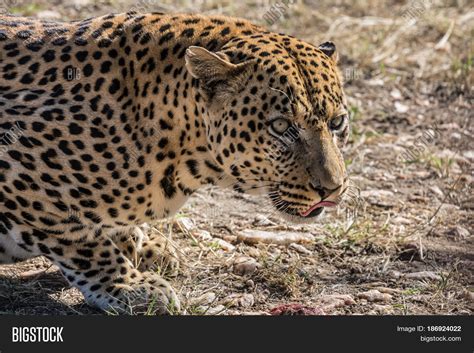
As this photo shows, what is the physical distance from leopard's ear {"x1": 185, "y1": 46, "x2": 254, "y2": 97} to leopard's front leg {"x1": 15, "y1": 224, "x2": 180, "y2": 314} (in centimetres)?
145

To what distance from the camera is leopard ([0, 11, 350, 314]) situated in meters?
6.87

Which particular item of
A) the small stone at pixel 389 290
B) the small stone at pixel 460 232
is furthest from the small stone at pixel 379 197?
the small stone at pixel 389 290

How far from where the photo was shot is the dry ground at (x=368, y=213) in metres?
7.62

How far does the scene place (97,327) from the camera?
21.8 feet

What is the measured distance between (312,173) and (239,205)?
2487mm

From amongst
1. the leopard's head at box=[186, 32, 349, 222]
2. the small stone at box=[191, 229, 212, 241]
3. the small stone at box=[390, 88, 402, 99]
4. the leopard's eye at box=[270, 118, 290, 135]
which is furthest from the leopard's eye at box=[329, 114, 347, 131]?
the small stone at box=[390, 88, 402, 99]

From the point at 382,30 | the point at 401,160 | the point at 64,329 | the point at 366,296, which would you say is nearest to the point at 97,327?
the point at 64,329

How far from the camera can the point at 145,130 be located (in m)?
7.09

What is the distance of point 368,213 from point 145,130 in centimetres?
289

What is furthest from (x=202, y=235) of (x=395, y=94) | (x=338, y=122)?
(x=395, y=94)

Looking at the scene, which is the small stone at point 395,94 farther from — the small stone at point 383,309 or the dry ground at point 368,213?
the small stone at point 383,309

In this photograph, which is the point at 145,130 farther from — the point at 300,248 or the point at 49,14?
the point at 49,14

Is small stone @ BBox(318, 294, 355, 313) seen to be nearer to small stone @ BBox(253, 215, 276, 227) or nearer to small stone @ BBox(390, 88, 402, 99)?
small stone @ BBox(253, 215, 276, 227)

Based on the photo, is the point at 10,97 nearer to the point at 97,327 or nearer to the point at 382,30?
the point at 97,327
